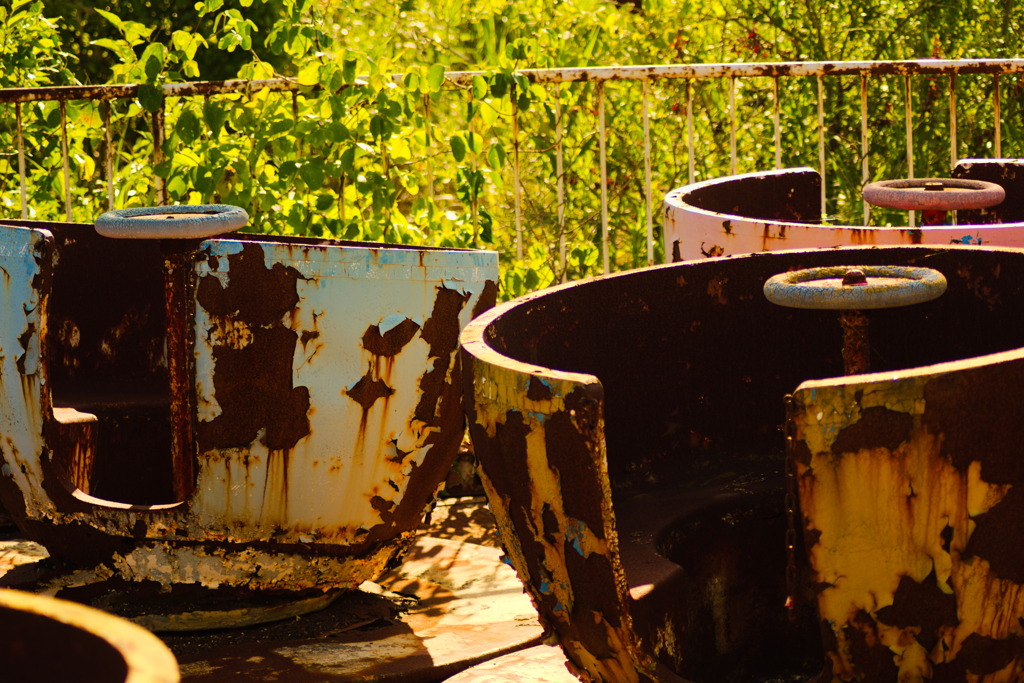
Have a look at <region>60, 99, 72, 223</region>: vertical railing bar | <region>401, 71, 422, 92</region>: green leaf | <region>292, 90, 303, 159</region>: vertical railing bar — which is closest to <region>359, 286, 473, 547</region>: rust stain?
<region>401, 71, 422, 92</region>: green leaf

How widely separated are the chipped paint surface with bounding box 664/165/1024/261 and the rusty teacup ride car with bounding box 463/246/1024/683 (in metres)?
0.20

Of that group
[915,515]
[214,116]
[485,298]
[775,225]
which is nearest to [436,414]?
[485,298]

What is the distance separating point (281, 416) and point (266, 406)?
0.04 meters

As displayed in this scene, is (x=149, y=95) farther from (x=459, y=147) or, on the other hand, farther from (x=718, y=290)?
(x=718, y=290)

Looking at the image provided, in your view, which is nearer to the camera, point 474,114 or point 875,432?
point 875,432

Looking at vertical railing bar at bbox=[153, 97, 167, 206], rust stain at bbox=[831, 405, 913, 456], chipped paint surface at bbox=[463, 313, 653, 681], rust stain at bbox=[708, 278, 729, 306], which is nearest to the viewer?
rust stain at bbox=[831, 405, 913, 456]

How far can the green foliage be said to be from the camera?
16.0ft

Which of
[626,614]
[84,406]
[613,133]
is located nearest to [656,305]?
[626,614]

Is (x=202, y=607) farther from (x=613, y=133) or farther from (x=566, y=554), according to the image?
(x=613, y=133)

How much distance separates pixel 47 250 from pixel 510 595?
149 cm

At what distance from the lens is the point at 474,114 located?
5.04 m

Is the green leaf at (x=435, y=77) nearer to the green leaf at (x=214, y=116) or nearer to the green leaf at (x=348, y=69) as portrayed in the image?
the green leaf at (x=348, y=69)

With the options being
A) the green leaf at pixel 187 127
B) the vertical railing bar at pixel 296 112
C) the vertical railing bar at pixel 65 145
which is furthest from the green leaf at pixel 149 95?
the vertical railing bar at pixel 296 112

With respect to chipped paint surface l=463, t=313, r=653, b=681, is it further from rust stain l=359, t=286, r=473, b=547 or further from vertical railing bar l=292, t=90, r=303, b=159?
vertical railing bar l=292, t=90, r=303, b=159
